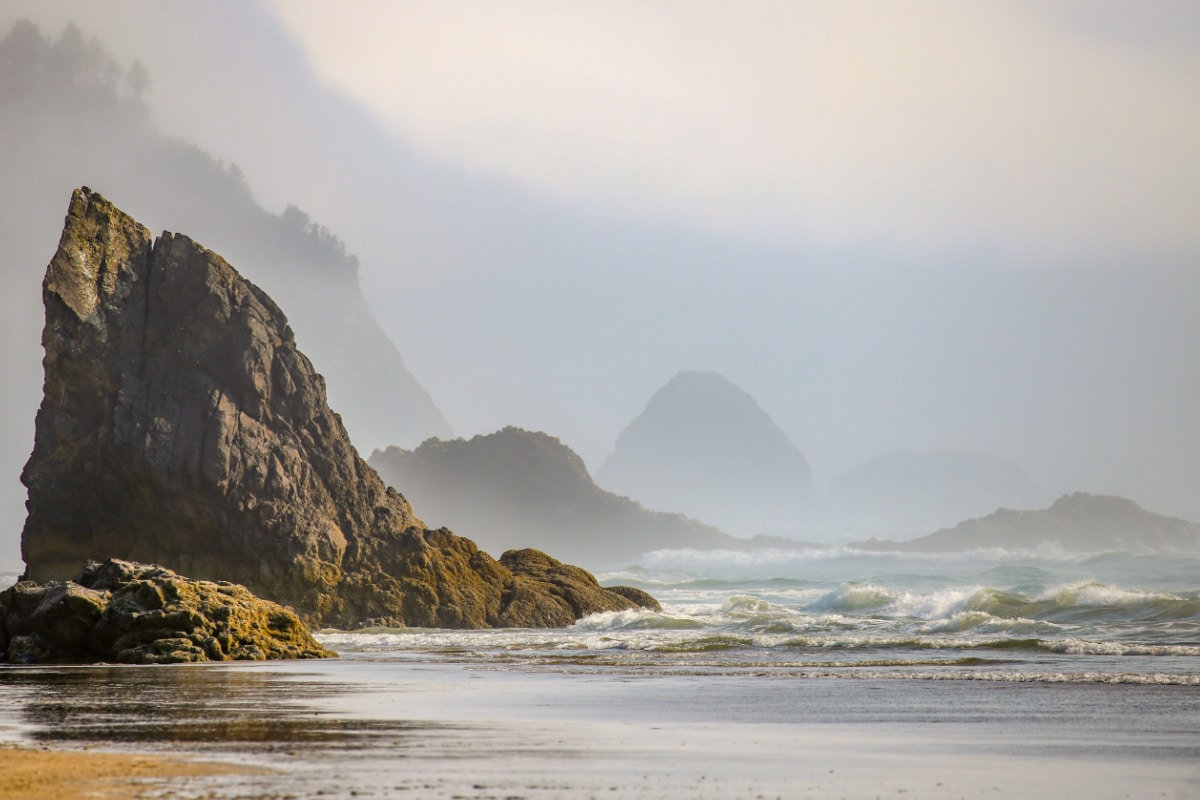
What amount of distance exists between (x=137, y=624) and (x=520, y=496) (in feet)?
328

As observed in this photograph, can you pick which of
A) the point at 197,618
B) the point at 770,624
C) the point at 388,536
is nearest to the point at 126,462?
the point at 388,536

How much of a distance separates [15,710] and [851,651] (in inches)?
601

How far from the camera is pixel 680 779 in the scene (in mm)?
6926

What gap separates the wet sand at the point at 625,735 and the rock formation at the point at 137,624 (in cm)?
382

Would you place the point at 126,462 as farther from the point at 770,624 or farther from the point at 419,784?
the point at 419,784

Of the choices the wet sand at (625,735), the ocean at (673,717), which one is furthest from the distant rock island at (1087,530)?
the wet sand at (625,735)

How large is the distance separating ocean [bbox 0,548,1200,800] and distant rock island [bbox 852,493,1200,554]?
93.0m

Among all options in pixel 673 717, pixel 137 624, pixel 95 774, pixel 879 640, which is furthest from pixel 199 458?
pixel 95 774

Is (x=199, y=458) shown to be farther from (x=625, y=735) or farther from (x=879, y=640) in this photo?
(x=625, y=735)

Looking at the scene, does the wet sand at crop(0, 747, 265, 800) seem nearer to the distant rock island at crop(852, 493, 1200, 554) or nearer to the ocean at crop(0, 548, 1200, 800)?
the ocean at crop(0, 548, 1200, 800)

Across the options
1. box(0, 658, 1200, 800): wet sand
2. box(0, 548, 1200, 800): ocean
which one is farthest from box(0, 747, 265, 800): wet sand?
box(0, 548, 1200, 800): ocean

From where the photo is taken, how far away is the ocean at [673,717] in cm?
684

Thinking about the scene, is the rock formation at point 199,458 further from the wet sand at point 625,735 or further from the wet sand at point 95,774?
the wet sand at point 95,774

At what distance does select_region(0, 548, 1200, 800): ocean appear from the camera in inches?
269
